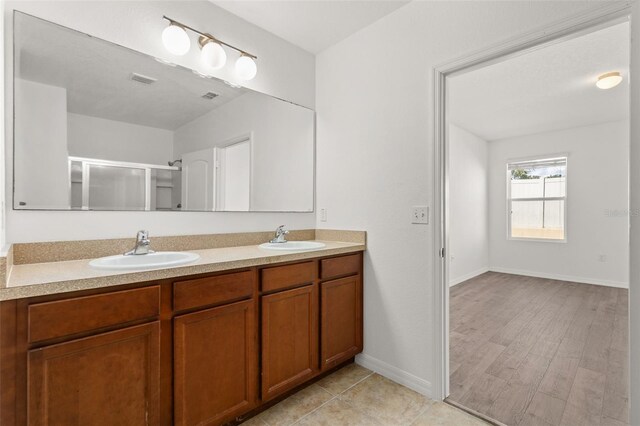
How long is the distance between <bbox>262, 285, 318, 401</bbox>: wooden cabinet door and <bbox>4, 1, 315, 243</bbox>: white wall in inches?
26.3

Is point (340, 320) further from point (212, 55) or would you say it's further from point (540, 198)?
point (540, 198)

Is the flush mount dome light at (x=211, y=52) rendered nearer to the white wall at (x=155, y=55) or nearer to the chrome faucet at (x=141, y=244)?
the white wall at (x=155, y=55)

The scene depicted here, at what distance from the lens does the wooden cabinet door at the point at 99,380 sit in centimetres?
106

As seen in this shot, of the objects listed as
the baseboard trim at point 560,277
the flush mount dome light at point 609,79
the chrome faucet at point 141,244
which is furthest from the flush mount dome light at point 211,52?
the baseboard trim at point 560,277

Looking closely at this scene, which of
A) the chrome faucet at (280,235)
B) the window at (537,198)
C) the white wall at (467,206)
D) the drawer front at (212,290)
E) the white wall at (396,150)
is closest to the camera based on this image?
the drawer front at (212,290)

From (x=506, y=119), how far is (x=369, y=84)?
3.34m

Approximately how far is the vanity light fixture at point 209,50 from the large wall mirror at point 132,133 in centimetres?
10

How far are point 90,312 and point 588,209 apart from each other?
6353 millimetres

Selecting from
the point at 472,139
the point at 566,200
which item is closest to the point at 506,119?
the point at 472,139

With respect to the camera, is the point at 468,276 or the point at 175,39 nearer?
the point at 175,39

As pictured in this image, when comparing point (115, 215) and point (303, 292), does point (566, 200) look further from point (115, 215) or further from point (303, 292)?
point (115, 215)

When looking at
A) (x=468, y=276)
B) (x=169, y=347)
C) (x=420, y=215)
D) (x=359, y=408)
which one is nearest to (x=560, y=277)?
(x=468, y=276)

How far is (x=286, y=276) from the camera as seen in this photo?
5.88 ft

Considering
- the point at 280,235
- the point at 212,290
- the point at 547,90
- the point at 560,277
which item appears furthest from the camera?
the point at 560,277
